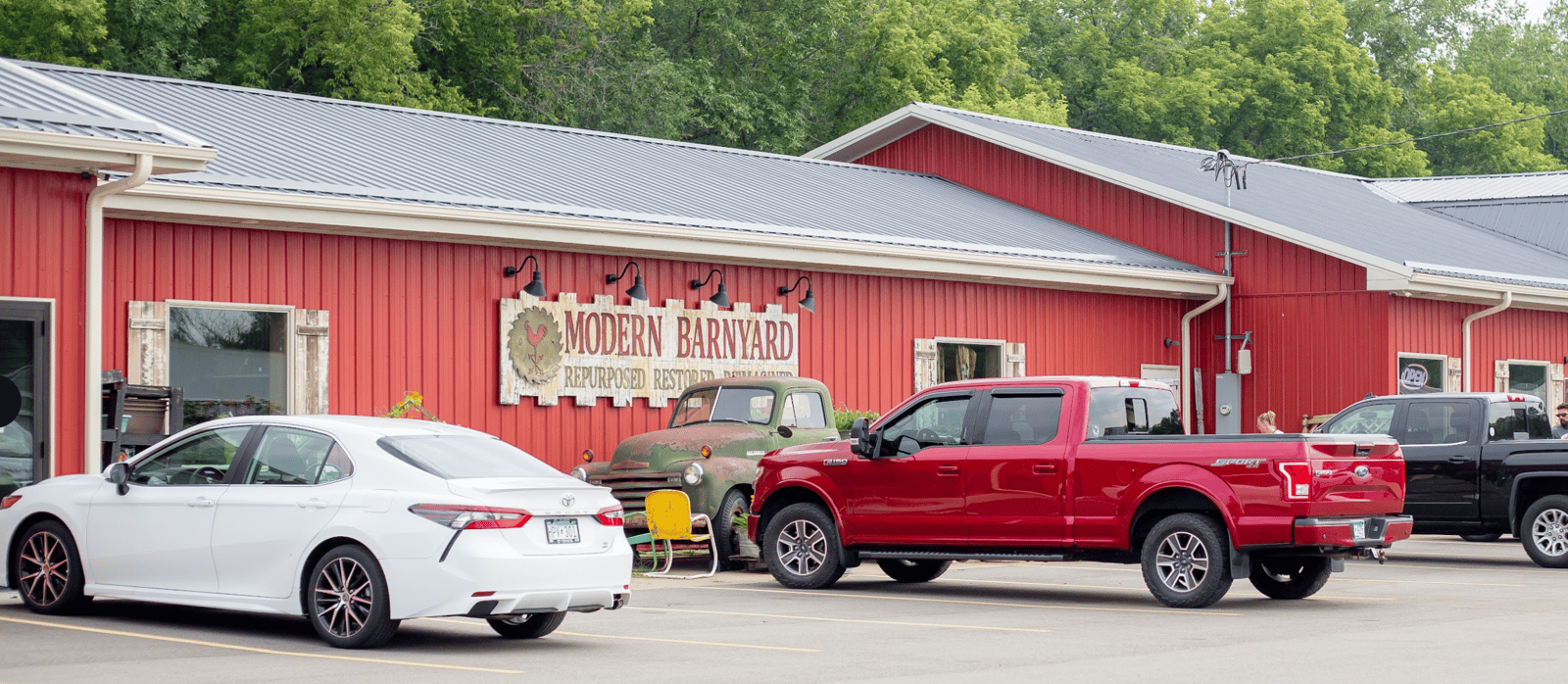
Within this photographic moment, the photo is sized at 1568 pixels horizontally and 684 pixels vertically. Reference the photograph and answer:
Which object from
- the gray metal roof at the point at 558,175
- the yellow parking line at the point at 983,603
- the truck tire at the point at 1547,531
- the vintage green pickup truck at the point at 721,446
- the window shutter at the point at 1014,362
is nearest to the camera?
the yellow parking line at the point at 983,603

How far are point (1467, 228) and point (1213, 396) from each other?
1000 cm

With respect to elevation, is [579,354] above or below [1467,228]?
below

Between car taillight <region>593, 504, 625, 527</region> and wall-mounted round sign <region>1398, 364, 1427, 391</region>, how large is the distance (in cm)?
1788

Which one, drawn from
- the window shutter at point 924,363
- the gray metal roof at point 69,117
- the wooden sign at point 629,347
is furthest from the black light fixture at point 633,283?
the gray metal roof at point 69,117

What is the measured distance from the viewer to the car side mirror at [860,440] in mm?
15289

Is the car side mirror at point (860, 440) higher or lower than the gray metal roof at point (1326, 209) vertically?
lower

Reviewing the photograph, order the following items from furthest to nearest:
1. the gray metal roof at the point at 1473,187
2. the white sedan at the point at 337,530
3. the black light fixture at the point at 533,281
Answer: the gray metal roof at the point at 1473,187 → the black light fixture at the point at 533,281 → the white sedan at the point at 337,530

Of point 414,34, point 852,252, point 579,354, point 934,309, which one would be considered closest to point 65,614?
point 579,354

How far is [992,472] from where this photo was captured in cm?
1475

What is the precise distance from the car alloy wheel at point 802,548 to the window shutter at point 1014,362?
9170 millimetres

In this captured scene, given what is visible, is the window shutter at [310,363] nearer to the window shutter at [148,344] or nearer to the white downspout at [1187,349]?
the window shutter at [148,344]

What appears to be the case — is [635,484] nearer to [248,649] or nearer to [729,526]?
[729,526]

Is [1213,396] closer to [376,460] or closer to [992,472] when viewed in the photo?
[992,472]

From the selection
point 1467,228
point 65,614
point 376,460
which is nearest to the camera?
point 376,460
